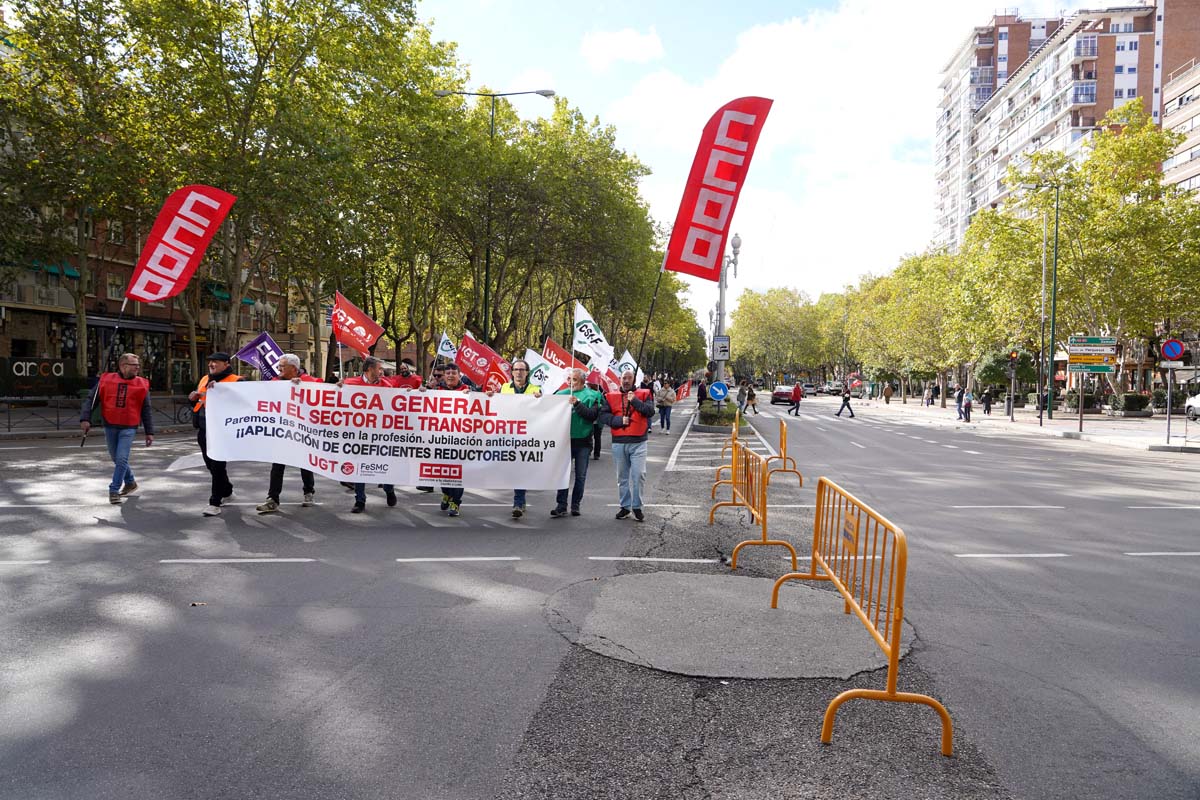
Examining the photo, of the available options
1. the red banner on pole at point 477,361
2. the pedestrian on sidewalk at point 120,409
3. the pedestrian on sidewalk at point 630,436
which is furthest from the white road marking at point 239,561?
the red banner on pole at point 477,361

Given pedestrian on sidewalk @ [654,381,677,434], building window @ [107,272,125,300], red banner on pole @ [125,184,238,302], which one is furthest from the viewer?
building window @ [107,272,125,300]

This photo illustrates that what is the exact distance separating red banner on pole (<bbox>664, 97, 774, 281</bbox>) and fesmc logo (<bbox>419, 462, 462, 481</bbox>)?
3.32 metres

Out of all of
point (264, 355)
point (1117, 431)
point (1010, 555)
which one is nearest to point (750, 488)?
point (1010, 555)

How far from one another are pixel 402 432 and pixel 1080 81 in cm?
8567

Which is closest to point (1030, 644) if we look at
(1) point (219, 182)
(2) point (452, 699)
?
(2) point (452, 699)

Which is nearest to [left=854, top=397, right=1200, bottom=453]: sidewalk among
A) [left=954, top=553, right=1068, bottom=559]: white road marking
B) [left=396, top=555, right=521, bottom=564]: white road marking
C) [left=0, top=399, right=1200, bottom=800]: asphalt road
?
[left=0, top=399, right=1200, bottom=800]: asphalt road

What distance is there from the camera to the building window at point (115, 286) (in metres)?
38.5

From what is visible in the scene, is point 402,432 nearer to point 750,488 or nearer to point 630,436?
point 630,436

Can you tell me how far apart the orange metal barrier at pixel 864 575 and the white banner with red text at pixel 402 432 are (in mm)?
3871

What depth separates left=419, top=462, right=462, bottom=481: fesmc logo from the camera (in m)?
9.47

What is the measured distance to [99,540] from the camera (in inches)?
305

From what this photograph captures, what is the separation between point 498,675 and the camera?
4516 millimetres

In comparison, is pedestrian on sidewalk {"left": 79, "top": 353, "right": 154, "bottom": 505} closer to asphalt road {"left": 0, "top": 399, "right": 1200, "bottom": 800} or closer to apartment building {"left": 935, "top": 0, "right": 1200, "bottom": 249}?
asphalt road {"left": 0, "top": 399, "right": 1200, "bottom": 800}

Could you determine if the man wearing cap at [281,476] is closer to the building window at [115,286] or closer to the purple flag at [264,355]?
the purple flag at [264,355]
